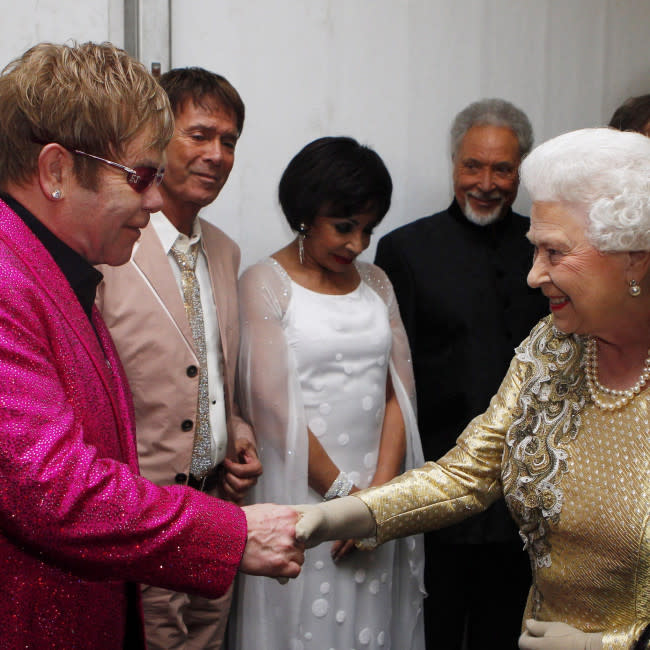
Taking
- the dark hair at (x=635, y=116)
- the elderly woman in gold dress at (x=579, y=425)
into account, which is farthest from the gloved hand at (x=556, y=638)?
the dark hair at (x=635, y=116)

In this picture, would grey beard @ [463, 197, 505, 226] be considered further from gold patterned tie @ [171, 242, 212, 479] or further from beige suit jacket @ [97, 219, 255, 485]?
beige suit jacket @ [97, 219, 255, 485]

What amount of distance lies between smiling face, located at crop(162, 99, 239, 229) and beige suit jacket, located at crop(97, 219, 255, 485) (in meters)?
0.19

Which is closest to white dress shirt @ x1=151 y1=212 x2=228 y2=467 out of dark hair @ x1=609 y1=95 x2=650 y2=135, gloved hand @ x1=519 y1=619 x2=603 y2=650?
gloved hand @ x1=519 y1=619 x2=603 y2=650

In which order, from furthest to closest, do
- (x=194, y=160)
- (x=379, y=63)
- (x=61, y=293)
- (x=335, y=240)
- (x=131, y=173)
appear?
(x=379, y=63) → (x=335, y=240) → (x=194, y=160) → (x=131, y=173) → (x=61, y=293)

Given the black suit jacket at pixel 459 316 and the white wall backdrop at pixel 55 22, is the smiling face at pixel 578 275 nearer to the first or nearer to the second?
the black suit jacket at pixel 459 316

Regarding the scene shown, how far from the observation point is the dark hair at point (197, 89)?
2418 millimetres

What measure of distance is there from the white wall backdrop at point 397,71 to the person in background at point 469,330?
1.28 ft

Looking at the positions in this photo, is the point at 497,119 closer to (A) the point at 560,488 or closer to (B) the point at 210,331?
(B) the point at 210,331

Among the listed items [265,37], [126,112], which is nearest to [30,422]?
[126,112]

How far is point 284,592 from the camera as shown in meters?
2.40

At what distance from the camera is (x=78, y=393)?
1.41 metres

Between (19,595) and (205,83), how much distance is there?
1.54m

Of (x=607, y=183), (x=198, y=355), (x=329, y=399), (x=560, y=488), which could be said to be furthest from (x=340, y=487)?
(x=607, y=183)

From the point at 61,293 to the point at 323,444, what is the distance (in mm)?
1178
